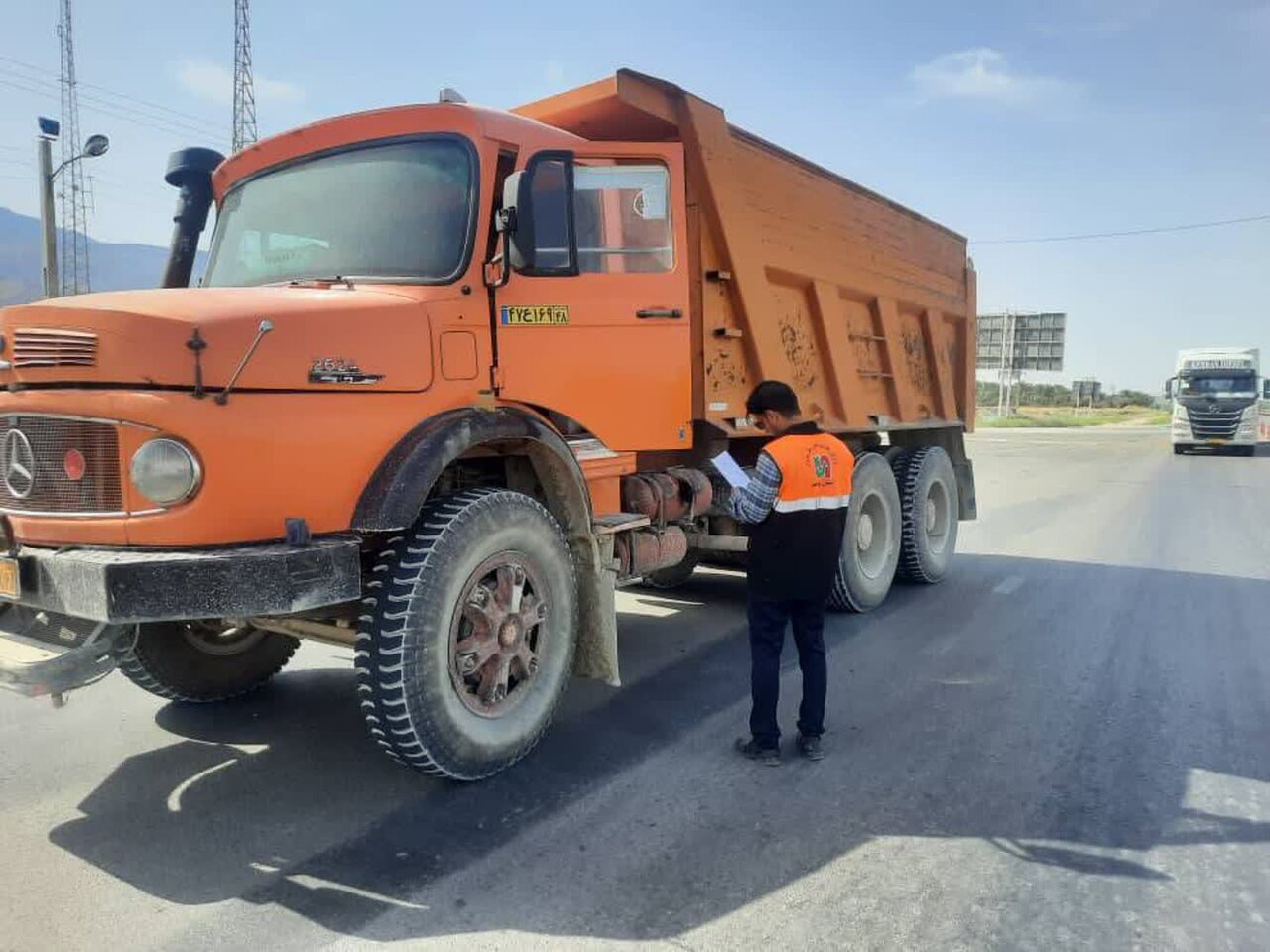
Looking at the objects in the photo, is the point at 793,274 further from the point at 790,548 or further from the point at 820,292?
the point at 790,548

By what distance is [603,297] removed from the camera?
4555 mm

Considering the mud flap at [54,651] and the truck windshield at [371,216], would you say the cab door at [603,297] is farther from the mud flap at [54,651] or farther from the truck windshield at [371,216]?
the mud flap at [54,651]

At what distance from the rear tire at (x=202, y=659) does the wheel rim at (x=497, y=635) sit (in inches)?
58.0

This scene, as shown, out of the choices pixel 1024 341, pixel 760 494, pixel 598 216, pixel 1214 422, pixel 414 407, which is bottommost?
pixel 1214 422

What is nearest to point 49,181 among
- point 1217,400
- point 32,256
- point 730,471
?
point 730,471

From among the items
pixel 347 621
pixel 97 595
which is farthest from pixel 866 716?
pixel 97 595

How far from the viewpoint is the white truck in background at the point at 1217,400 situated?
26.1m

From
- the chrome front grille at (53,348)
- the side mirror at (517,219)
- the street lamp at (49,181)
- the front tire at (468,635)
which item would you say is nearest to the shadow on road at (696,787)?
the front tire at (468,635)

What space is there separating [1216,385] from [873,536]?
82.0 ft

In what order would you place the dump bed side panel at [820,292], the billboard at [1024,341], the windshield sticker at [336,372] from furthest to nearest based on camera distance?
1. the billboard at [1024,341]
2. the dump bed side panel at [820,292]
3. the windshield sticker at [336,372]

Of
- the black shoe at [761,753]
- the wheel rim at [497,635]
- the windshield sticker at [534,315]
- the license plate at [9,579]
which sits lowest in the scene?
the black shoe at [761,753]

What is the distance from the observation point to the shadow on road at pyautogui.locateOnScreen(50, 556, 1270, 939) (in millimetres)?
3002

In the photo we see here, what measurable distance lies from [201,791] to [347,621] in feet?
2.90

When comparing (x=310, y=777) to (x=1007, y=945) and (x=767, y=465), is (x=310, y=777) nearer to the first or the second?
(x=767, y=465)
